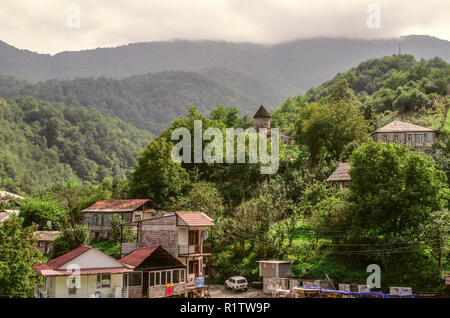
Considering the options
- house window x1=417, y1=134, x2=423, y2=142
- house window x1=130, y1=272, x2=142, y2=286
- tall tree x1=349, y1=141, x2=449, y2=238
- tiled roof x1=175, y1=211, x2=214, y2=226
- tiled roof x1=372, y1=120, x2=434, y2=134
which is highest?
tiled roof x1=372, y1=120, x2=434, y2=134

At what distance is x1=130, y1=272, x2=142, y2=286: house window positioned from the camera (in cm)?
3022

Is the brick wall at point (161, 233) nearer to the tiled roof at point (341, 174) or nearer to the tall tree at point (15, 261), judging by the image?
the tall tree at point (15, 261)

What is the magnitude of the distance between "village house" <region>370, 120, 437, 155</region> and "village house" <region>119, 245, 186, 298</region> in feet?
120

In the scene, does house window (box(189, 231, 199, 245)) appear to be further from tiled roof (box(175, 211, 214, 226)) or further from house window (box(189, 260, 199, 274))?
house window (box(189, 260, 199, 274))

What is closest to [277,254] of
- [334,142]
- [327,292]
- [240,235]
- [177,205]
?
[240,235]

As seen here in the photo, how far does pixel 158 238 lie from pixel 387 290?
1675cm

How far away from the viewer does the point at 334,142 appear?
2304 inches

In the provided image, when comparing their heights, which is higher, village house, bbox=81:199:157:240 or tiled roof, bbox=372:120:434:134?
tiled roof, bbox=372:120:434:134

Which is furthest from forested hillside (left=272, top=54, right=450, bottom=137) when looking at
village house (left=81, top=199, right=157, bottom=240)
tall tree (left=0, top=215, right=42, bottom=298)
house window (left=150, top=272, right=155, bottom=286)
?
tall tree (left=0, top=215, right=42, bottom=298)

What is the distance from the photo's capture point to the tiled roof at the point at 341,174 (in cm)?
4834

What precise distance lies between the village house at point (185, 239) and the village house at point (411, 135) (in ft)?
107

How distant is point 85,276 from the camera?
1092 inches

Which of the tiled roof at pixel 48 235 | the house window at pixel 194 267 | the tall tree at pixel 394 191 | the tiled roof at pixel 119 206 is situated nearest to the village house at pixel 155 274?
the house window at pixel 194 267

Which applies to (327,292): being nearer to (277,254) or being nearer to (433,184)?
(277,254)
